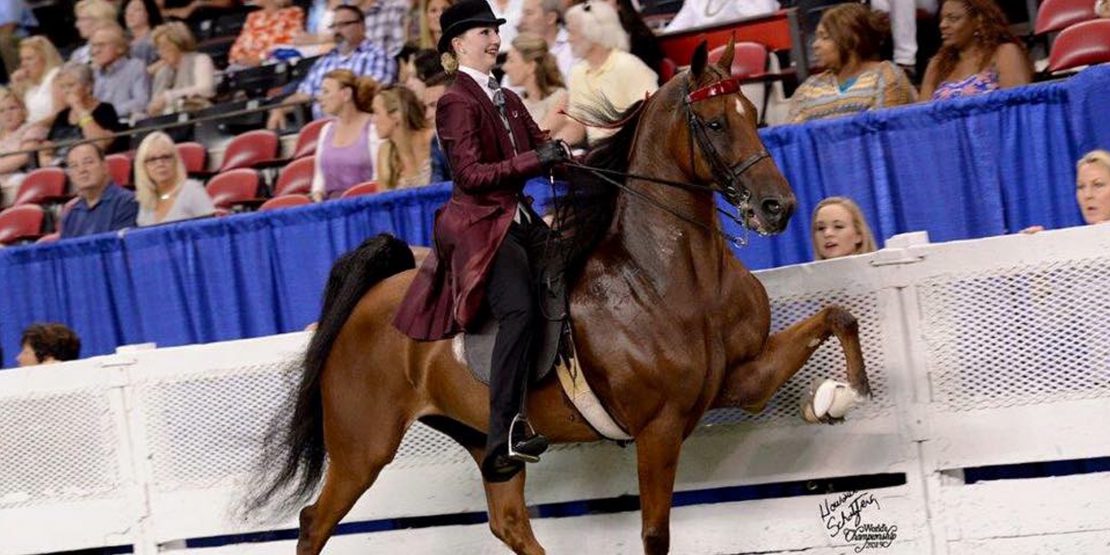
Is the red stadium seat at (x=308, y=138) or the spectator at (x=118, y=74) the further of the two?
the spectator at (x=118, y=74)

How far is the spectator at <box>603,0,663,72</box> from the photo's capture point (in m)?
9.58

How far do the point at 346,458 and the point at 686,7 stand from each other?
4.89 meters

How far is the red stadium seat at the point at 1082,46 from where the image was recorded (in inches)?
320

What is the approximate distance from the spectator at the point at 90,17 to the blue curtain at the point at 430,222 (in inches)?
186

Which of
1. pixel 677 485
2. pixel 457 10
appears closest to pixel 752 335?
pixel 677 485

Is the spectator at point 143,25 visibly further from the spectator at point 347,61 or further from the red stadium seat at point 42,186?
the spectator at point 347,61

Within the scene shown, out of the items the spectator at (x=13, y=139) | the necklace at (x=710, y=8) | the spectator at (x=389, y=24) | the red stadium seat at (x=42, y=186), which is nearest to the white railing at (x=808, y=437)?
the necklace at (x=710, y=8)

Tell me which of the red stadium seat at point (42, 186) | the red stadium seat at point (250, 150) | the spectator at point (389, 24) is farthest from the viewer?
the red stadium seat at point (42, 186)

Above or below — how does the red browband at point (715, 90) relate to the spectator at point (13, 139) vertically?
above

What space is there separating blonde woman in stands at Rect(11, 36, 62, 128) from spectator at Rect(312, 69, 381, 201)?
4702 millimetres

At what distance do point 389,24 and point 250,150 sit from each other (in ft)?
4.38

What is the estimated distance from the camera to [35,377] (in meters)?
7.95

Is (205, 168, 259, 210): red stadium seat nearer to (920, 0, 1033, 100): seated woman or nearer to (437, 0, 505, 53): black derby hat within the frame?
(920, 0, 1033, 100): seated woman

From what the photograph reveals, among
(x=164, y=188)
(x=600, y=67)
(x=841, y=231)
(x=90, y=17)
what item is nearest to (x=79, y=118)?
(x=90, y=17)
